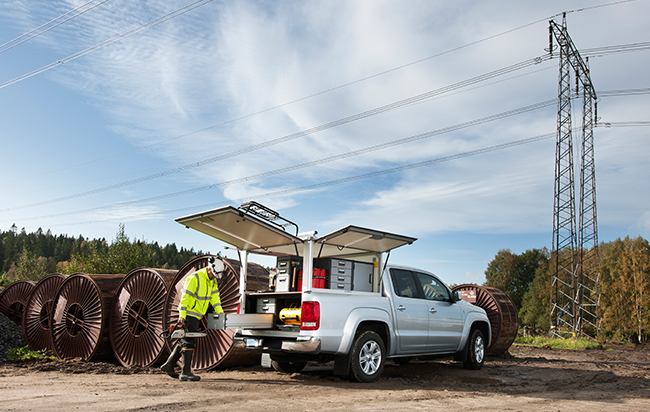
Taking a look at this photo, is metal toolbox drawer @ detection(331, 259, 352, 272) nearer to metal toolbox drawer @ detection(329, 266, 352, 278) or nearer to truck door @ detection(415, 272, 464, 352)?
metal toolbox drawer @ detection(329, 266, 352, 278)

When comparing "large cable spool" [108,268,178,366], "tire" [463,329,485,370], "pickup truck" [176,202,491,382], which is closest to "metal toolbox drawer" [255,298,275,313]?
"pickup truck" [176,202,491,382]

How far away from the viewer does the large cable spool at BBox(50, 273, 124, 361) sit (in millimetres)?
11609

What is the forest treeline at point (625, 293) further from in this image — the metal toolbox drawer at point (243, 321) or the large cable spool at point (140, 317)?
the metal toolbox drawer at point (243, 321)

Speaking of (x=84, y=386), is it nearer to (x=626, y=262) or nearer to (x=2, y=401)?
(x=2, y=401)

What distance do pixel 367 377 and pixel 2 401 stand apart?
4950 mm

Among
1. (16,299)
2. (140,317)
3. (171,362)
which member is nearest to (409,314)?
(171,362)

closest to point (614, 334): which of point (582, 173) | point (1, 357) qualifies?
point (582, 173)

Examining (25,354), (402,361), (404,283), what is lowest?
(25,354)

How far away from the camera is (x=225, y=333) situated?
916 cm

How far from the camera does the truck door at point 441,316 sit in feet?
29.8

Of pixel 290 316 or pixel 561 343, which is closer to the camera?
pixel 290 316

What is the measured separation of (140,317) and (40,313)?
5.64 meters

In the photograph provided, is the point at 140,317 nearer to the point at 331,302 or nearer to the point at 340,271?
the point at 340,271

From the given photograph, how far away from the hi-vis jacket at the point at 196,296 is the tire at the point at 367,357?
2.33m
